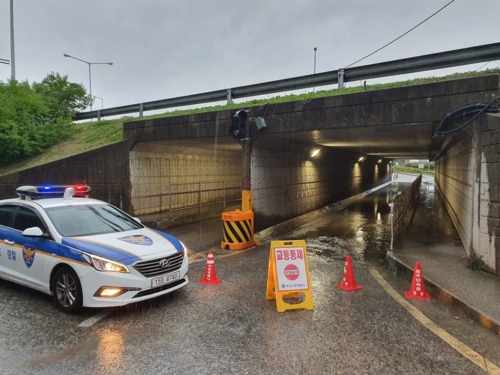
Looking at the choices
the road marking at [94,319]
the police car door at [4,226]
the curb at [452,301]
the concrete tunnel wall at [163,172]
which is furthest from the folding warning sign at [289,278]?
the concrete tunnel wall at [163,172]

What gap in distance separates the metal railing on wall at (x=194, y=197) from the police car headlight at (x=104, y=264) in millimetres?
7524

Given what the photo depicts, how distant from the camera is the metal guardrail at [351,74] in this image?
302 inches

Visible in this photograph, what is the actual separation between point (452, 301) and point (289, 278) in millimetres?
2334

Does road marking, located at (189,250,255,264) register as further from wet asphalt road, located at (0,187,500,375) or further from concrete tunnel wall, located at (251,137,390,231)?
wet asphalt road, located at (0,187,500,375)

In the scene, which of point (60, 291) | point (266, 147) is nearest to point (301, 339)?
point (60, 291)

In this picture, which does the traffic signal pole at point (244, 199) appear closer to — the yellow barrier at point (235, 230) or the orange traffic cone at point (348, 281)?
the yellow barrier at point (235, 230)

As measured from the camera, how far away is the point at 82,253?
15.4 feet

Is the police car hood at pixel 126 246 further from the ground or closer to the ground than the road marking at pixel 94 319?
further from the ground

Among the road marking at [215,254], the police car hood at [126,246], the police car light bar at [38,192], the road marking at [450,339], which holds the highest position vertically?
the police car light bar at [38,192]

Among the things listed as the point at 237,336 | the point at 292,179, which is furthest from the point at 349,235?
the point at 237,336

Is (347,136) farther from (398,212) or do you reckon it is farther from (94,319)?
(94,319)

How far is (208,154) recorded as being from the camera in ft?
49.1

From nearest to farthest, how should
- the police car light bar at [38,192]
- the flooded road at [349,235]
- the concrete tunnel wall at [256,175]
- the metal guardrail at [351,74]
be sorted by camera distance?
the police car light bar at [38,192], the metal guardrail at [351,74], the flooded road at [349,235], the concrete tunnel wall at [256,175]

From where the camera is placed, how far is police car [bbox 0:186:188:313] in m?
4.61
